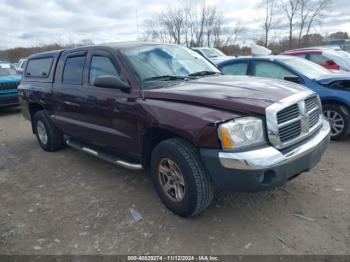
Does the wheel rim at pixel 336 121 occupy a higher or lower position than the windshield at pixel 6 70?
lower

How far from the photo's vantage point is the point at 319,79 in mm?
5656

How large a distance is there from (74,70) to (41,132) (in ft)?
6.23

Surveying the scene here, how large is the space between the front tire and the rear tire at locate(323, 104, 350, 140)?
11.6ft

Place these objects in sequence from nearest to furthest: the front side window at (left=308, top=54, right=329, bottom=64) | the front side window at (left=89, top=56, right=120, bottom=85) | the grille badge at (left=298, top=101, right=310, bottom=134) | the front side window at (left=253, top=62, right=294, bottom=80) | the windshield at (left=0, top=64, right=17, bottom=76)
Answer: the grille badge at (left=298, top=101, right=310, bottom=134) → the front side window at (left=89, top=56, right=120, bottom=85) → the front side window at (left=253, top=62, right=294, bottom=80) → the front side window at (left=308, top=54, right=329, bottom=64) → the windshield at (left=0, top=64, right=17, bottom=76)

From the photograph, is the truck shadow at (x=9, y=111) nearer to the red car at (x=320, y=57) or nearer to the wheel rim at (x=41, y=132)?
the wheel rim at (x=41, y=132)

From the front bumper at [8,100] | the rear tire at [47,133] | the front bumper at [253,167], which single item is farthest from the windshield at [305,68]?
the front bumper at [8,100]

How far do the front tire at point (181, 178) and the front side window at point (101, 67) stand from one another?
49.7 inches

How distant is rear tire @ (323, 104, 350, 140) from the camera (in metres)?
5.35

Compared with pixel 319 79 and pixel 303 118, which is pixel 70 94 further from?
pixel 319 79

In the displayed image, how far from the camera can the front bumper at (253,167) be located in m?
2.62

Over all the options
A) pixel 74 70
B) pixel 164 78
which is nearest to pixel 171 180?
pixel 164 78

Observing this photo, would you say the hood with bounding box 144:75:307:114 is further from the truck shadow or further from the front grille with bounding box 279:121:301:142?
the truck shadow

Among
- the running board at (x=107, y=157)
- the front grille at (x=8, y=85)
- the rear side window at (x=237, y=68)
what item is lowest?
the running board at (x=107, y=157)

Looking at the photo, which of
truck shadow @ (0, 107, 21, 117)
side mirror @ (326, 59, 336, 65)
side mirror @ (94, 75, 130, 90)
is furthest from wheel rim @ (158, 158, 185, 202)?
truck shadow @ (0, 107, 21, 117)
